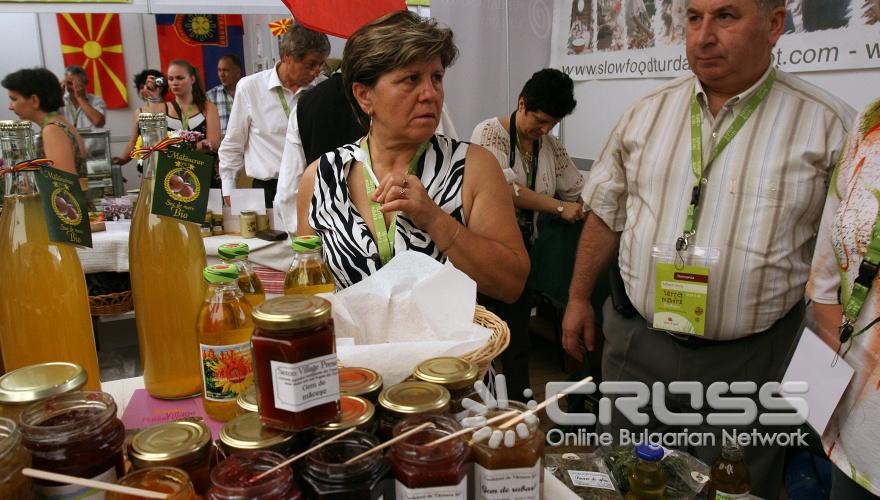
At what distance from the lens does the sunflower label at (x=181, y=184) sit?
936 millimetres

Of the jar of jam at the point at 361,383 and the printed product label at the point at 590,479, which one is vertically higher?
the jar of jam at the point at 361,383

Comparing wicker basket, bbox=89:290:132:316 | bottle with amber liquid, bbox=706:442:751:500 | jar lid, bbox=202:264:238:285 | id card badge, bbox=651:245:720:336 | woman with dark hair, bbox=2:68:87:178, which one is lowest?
bottle with amber liquid, bbox=706:442:751:500

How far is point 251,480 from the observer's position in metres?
0.56

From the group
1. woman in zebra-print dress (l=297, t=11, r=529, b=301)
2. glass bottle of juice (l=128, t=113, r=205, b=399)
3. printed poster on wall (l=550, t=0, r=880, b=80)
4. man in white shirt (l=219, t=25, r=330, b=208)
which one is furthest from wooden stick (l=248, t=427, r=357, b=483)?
man in white shirt (l=219, t=25, r=330, b=208)

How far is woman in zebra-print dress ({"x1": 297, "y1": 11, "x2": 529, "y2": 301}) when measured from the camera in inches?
54.7

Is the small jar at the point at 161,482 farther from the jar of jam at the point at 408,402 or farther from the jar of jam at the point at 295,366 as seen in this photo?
the jar of jam at the point at 408,402

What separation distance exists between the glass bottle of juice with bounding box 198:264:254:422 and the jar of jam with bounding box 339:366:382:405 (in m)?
0.17

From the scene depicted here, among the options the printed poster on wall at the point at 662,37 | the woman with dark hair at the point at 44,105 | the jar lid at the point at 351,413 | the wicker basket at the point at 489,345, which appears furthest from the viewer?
the woman with dark hair at the point at 44,105

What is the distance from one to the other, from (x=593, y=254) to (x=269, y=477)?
5.58ft

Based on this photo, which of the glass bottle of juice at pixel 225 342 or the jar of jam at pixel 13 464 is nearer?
the jar of jam at pixel 13 464

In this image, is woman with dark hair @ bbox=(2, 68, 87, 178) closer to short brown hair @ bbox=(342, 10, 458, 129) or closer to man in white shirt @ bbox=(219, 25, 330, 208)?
man in white shirt @ bbox=(219, 25, 330, 208)

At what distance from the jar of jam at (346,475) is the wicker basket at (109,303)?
2205 millimetres

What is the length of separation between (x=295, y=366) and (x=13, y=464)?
0.25 meters

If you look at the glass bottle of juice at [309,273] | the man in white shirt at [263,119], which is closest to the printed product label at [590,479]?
the glass bottle of juice at [309,273]
